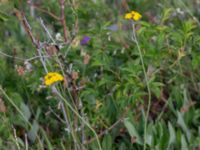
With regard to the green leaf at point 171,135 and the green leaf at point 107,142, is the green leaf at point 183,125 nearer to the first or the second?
the green leaf at point 171,135

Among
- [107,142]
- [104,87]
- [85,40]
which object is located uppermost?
[85,40]

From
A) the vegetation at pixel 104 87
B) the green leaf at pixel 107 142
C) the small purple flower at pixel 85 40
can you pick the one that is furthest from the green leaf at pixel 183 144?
the small purple flower at pixel 85 40

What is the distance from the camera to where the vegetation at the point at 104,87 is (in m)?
2.07

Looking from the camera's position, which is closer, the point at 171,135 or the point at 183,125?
the point at 171,135

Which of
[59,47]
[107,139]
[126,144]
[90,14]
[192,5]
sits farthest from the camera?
[192,5]

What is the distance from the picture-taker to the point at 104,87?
2299mm

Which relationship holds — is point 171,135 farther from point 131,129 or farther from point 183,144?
point 131,129

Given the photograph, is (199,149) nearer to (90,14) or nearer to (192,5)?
(90,14)

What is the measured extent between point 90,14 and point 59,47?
806mm

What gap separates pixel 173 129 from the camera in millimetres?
2340

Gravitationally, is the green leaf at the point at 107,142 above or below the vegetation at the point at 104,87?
below

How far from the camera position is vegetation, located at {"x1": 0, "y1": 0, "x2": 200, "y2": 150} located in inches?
81.6

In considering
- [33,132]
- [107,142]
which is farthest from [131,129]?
[33,132]

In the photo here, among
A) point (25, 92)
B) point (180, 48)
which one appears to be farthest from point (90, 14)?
point (180, 48)
